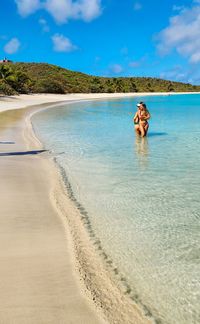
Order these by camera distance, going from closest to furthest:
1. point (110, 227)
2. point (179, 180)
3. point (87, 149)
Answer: point (110, 227) < point (179, 180) < point (87, 149)

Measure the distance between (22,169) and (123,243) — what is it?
461 cm

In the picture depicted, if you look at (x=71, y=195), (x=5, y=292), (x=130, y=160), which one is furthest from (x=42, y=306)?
(x=130, y=160)

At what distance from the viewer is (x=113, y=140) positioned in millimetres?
15750

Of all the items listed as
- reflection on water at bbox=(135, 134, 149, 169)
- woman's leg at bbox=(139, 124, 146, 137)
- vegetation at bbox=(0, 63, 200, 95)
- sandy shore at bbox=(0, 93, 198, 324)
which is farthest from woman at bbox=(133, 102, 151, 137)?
vegetation at bbox=(0, 63, 200, 95)

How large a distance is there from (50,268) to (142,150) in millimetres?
9056

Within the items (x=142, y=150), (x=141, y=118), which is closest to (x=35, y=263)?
(x=142, y=150)

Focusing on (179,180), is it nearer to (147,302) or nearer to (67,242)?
(67,242)

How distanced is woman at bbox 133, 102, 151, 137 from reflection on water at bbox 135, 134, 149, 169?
0.31 meters

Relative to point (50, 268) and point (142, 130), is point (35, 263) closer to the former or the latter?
point (50, 268)

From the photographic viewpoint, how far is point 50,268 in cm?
429

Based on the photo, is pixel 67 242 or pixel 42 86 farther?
pixel 42 86

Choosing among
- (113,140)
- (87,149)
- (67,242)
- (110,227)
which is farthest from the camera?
(113,140)

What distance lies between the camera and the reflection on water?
35.1 feet

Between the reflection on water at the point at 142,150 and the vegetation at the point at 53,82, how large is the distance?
44896 millimetres
